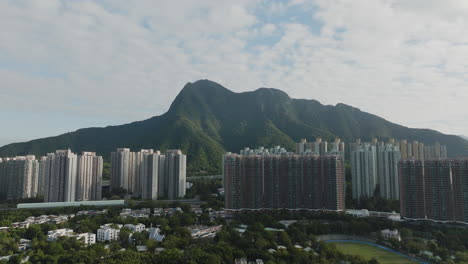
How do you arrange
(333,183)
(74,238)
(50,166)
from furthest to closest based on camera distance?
1. (50,166)
2. (333,183)
3. (74,238)

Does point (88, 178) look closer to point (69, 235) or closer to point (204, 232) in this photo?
point (69, 235)

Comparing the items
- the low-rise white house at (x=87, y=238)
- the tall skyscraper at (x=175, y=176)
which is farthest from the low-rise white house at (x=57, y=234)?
the tall skyscraper at (x=175, y=176)

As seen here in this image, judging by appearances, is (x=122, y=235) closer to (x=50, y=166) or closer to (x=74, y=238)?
(x=74, y=238)

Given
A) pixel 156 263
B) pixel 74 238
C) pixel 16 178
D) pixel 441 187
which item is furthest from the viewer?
pixel 16 178

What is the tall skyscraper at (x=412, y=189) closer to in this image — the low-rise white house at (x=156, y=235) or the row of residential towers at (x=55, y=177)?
the low-rise white house at (x=156, y=235)

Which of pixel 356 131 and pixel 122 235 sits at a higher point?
pixel 356 131

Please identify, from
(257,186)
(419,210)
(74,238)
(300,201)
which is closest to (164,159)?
(257,186)

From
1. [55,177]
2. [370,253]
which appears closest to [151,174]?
[55,177]

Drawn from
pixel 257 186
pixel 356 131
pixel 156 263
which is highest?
pixel 356 131

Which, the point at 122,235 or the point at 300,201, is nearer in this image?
the point at 122,235
